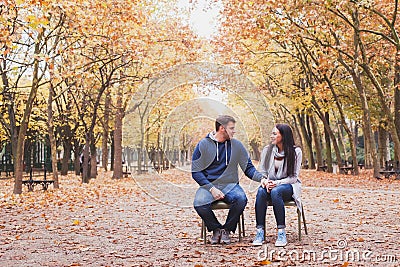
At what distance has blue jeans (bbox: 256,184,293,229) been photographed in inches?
280

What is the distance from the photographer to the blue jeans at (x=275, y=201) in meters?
7.12

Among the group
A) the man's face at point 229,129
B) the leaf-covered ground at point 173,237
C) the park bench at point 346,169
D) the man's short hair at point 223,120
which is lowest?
the leaf-covered ground at point 173,237

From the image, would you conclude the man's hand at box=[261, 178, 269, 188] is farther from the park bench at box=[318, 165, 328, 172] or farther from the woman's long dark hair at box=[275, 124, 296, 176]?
the park bench at box=[318, 165, 328, 172]

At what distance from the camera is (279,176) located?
24.5 feet

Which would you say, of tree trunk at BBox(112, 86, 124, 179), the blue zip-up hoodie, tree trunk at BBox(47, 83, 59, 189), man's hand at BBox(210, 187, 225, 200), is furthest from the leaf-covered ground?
tree trunk at BBox(112, 86, 124, 179)

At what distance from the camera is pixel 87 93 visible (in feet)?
83.1

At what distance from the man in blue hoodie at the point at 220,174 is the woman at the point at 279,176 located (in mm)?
190

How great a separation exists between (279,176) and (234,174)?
1.88ft

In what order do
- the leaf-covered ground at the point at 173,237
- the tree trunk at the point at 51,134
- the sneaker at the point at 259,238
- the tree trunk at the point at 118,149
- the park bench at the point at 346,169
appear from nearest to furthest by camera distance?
the leaf-covered ground at the point at 173,237 → the sneaker at the point at 259,238 → the tree trunk at the point at 51,134 → the tree trunk at the point at 118,149 → the park bench at the point at 346,169

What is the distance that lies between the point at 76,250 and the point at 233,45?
2026 cm

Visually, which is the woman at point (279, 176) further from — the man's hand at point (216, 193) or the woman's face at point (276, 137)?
the man's hand at point (216, 193)

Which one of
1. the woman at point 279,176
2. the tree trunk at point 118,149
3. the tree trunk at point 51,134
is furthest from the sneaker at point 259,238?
the tree trunk at point 118,149

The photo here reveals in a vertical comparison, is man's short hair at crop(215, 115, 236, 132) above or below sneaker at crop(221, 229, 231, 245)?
above

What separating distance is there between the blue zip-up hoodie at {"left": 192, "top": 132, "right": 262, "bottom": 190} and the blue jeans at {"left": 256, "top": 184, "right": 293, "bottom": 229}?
0.25 meters
